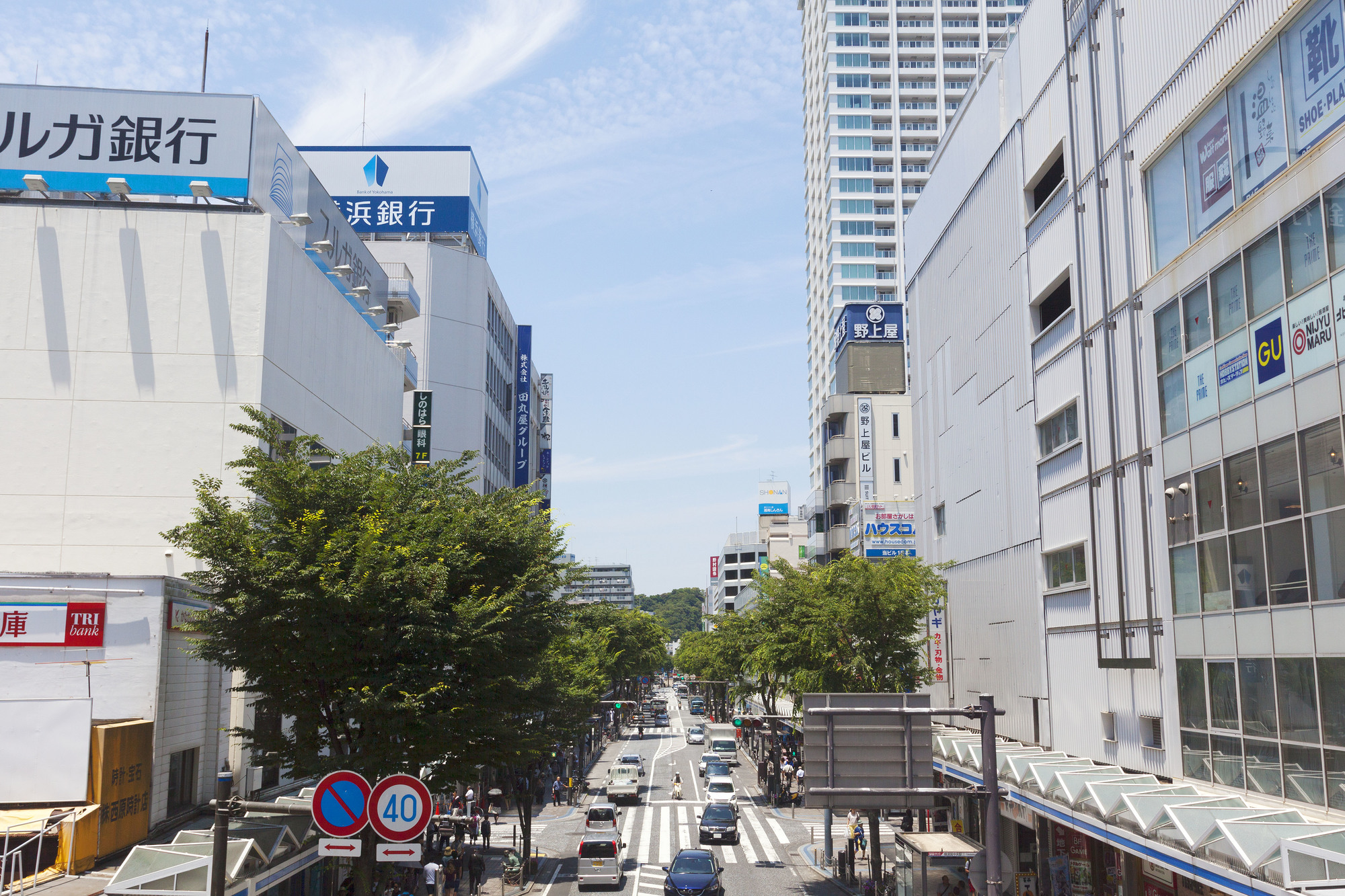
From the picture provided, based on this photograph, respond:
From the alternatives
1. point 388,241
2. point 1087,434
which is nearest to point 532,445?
point 388,241

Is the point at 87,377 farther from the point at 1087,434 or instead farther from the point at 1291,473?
the point at 1291,473

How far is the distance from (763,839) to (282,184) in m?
31.4

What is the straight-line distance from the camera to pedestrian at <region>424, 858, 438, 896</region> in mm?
30781

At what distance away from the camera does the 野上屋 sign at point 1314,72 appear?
55.1ft

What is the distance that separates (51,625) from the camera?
23.2 m

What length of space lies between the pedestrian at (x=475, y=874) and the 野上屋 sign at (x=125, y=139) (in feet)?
70.2

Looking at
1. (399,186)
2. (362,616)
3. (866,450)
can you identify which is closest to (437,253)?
(399,186)

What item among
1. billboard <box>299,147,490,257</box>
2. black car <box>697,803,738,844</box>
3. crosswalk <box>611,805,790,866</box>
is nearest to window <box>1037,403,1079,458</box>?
crosswalk <box>611,805,790,866</box>

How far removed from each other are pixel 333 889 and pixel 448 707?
27.4 ft

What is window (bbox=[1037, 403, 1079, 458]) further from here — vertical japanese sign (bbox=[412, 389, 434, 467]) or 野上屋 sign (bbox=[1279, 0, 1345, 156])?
vertical japanese sign (bbox=[412, 389, 434, 467])

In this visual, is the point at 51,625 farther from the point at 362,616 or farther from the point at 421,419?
the point at 421,419

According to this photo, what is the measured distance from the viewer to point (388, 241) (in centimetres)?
7131

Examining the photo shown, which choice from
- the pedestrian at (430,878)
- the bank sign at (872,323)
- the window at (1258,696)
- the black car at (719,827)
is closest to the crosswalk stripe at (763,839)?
the black car at (719,827)

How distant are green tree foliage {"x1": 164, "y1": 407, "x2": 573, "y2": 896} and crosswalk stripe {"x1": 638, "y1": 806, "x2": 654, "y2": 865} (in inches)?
716
